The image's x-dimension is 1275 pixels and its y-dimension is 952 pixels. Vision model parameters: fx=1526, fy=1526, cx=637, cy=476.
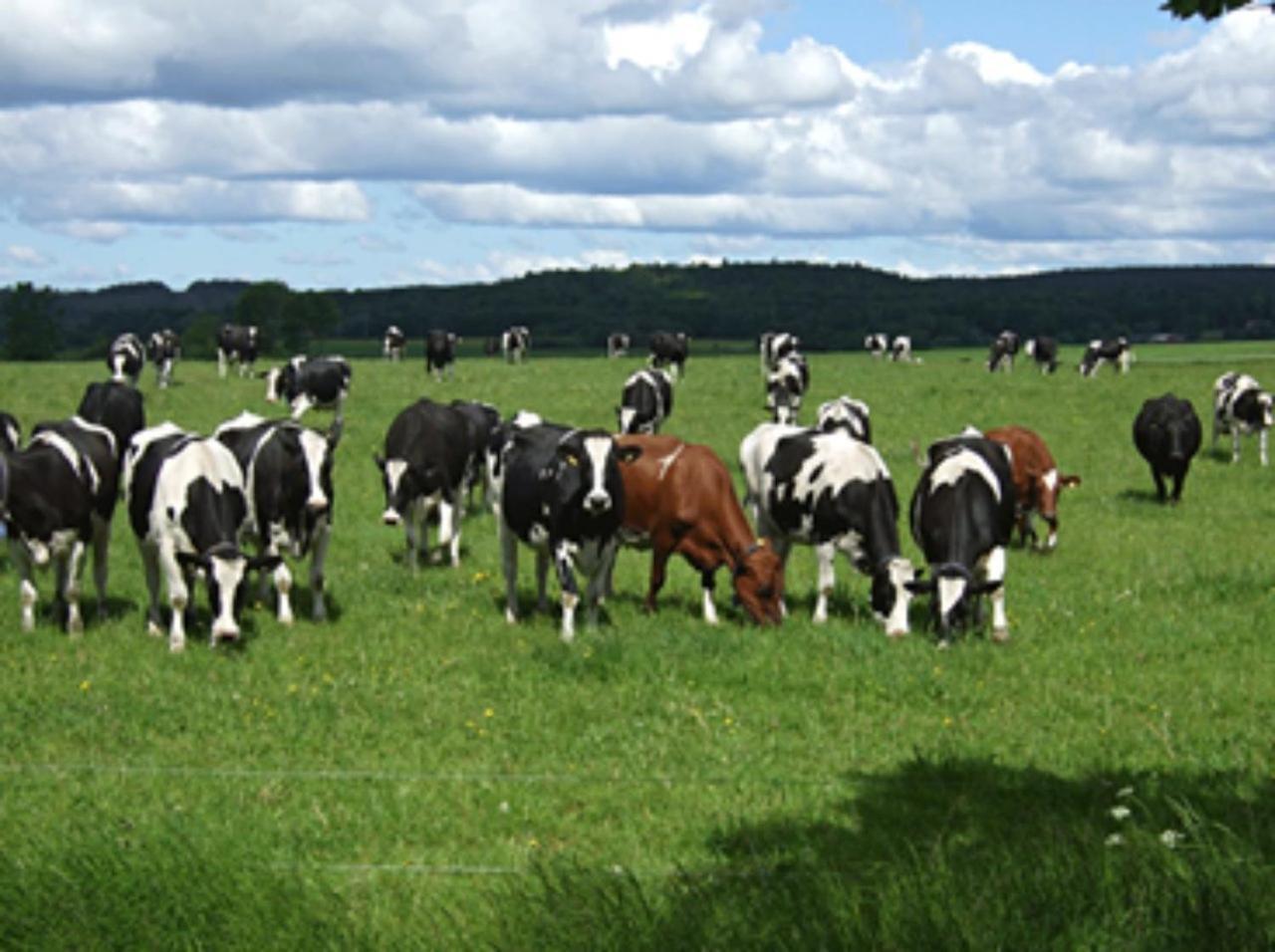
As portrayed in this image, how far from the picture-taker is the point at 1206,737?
36.5ft

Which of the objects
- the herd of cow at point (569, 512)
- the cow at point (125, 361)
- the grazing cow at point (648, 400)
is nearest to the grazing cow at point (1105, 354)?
the grazing cow at point (648, 400)

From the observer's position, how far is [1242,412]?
109ft

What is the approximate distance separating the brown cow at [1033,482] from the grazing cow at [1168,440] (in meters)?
5.18

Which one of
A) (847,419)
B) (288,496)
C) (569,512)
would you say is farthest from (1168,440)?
(288,496)

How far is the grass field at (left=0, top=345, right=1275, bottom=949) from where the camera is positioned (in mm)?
6781

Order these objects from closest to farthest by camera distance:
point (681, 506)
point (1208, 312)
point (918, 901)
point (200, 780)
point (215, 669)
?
point (918, 901), point (200, 780), point (215, 669), point (681, 506), point (1208, 312)

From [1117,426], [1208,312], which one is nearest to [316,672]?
[1117,426]

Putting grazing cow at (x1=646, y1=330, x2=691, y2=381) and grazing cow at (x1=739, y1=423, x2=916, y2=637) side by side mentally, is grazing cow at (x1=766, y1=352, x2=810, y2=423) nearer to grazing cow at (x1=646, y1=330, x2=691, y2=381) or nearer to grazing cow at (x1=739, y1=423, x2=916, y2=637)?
grazing cow at (x1=646, y1=330, x2=691, y2=381)

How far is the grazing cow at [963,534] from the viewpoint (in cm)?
1469

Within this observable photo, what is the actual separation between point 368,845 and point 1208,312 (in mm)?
163197

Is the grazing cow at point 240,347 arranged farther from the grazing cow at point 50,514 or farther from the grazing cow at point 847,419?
the grazing cow at point 50,514

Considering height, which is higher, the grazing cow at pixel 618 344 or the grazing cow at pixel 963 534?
the grazing cow at pixel 618 344

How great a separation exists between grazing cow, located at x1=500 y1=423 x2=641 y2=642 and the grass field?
0.67 m

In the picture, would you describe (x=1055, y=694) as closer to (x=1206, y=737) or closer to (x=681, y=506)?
(x=1206, y=737)
